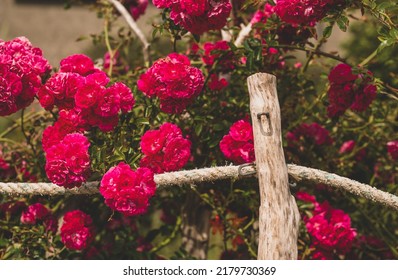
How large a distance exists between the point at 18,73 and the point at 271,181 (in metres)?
0.90

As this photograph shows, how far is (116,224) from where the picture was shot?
8.82 feet

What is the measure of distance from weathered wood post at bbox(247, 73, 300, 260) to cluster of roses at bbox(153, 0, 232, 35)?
300 mm

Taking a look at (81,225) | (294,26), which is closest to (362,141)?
(294,26)

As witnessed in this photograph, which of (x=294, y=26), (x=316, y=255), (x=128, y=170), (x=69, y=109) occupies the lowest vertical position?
(x=316, y=255)

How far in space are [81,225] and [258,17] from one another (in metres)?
1.19

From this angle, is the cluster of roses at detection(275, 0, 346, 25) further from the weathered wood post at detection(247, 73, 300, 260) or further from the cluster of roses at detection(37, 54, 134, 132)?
the cluster of roses at detection(37, 54, 134, 132)

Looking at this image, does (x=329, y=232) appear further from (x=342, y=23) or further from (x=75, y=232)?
(x=75, y=232)

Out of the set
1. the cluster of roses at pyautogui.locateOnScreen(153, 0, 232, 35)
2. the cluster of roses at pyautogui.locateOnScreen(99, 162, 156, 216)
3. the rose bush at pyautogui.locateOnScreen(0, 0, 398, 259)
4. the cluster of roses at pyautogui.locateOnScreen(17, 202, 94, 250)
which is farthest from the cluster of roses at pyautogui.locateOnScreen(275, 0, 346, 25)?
the cluster of roses at pyautogui.locateOnScreen(17, 202, 94, 250)

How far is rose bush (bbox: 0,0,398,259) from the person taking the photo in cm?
176

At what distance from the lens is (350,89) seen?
216 centimetres

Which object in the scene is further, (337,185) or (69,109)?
(69,109)

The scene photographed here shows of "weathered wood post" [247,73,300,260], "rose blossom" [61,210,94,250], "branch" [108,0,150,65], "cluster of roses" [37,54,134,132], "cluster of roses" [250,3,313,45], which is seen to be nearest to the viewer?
"weathered wood post" [247,73,300,260]

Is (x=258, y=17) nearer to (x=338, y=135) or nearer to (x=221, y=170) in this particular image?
(x=338, y=135)

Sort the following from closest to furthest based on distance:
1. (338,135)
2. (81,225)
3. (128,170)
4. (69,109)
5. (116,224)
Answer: (128,170) → (69,109) → (81,225) → (116,224) → (338,135)
